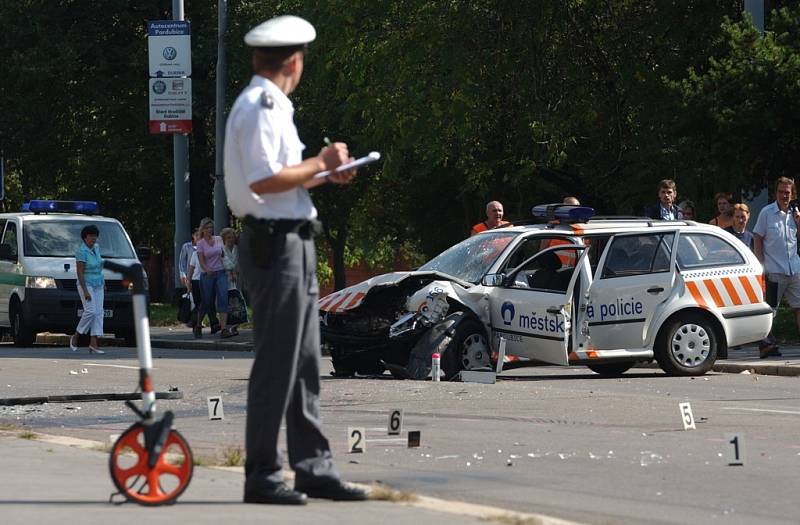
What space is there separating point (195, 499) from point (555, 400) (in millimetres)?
6543

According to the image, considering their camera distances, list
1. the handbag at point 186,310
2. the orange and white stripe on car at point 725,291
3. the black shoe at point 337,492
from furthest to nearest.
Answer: the handbag at point 186,310, the orange and white stripe on car at point 725,291, the black shoe at point 337,492

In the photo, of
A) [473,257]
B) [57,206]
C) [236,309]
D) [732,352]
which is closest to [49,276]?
[57,206]

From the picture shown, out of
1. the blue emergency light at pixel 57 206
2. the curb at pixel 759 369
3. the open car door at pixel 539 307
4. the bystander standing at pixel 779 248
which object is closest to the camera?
the open car door at pixel 539 307

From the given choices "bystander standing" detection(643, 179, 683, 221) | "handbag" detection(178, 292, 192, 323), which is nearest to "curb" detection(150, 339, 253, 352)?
"handbag" detection(178, 292, 192, 323)

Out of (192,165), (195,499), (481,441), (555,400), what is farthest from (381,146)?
(195,499)

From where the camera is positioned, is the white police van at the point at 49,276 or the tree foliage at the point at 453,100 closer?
the tree foliage at the point at 453,100

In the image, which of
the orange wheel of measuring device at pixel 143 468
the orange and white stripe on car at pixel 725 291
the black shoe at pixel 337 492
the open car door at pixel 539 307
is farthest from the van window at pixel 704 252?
the orange wheel of measuring device at pixel 143 468

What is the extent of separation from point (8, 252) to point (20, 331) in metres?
1.24

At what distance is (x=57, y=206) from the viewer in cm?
2714

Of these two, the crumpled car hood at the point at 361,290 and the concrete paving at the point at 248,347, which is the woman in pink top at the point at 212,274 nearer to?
the concrete paving at the point at 248,347

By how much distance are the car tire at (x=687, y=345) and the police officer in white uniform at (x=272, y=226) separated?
10264 millimetres

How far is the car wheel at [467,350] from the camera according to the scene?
1598 centimetres

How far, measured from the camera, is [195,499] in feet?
23.3

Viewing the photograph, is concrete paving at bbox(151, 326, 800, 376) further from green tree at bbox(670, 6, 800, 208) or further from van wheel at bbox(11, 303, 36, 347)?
green tree at bbox(670, 6, 800, 208)
